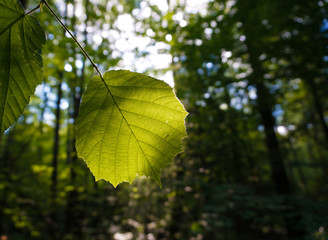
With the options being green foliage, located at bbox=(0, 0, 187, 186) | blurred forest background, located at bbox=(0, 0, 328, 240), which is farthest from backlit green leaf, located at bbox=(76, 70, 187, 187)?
blurred forest background, located at bbox=(0, 0, 328, 240)

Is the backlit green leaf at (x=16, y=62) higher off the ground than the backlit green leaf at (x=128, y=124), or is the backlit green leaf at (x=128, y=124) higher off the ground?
the backlit green leaf at (x=16, y=62)

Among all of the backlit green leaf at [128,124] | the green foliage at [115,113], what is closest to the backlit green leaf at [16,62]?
the green foliage at [115,113]

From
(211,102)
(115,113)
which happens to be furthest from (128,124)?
(211,102)

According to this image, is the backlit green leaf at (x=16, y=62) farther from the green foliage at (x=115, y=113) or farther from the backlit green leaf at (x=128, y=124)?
the backlit green leaf at (x=128, y=124)

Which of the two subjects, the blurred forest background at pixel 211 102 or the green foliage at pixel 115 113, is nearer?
the green foliage at pixel 115 113

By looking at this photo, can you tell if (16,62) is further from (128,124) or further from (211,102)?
(211,102)
